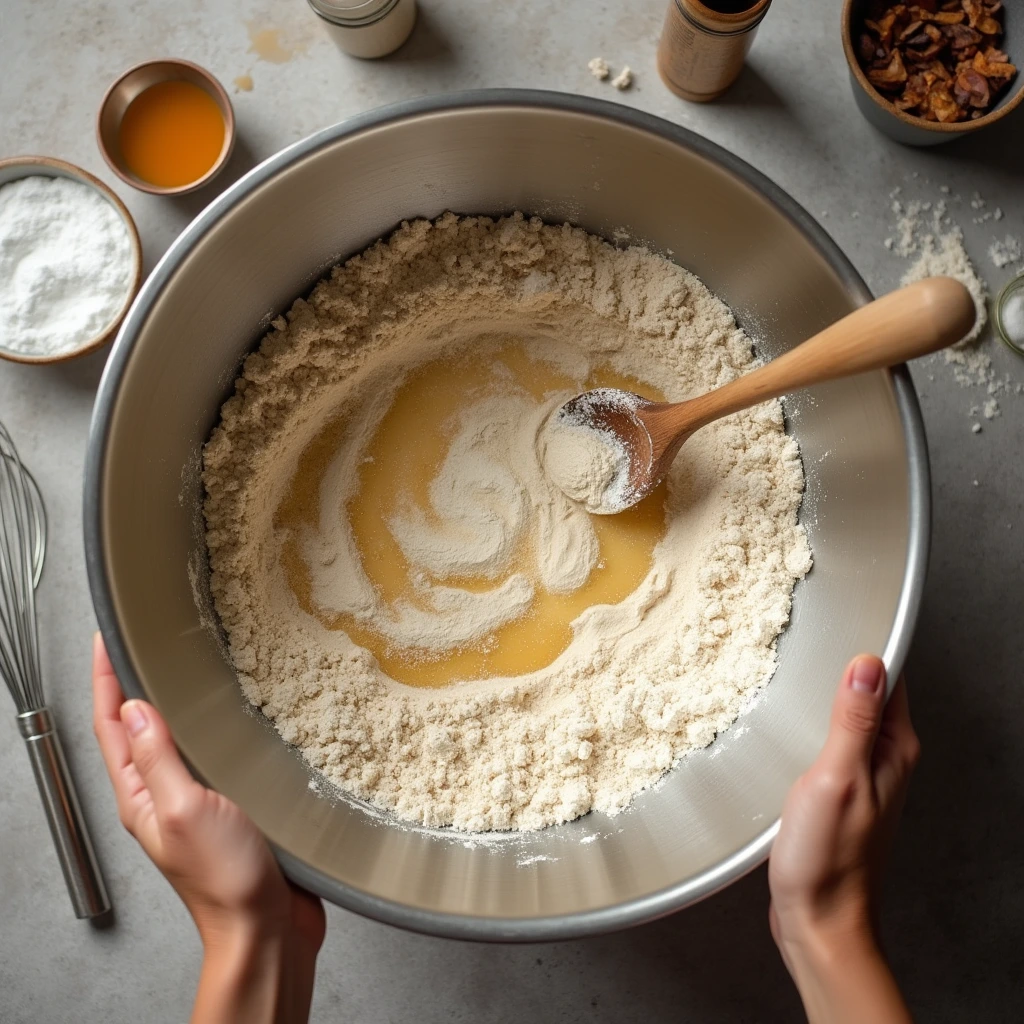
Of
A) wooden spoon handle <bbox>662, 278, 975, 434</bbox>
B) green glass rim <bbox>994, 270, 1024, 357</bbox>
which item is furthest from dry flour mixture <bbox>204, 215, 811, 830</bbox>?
green glass rim <bbox>994, 270, 1024, 357</bbox>

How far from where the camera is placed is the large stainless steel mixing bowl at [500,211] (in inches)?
50.0

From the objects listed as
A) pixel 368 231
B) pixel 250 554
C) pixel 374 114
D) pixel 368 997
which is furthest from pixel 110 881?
pixel 374 114

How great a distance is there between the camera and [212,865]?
3.93 feet

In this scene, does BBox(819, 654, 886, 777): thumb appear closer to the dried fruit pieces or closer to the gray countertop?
the gray countertop

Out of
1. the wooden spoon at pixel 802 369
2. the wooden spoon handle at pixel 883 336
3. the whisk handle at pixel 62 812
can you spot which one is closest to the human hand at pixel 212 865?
the whisk handle at pixel 62 812

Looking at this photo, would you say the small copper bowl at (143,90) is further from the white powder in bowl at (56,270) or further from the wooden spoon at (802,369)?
the wooden spoon at (802,369)

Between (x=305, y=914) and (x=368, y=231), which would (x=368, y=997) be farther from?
(x=368, y=231)

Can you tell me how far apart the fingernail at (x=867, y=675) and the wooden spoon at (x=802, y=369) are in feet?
1.40

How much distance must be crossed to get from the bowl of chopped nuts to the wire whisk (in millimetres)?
1842

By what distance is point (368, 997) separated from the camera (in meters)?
1.66

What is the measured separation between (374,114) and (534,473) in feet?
2.42

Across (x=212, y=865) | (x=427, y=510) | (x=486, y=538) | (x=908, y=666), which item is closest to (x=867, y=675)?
(x=908, y=666)

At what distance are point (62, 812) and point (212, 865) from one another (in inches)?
24.2

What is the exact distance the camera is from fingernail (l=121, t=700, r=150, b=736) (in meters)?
1.23
